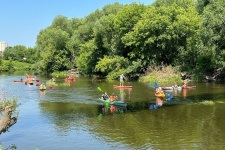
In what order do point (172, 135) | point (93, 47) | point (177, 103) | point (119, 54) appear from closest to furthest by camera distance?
point (172, 135) → point (177, 103) → point (119, 54) → point (93, 47)

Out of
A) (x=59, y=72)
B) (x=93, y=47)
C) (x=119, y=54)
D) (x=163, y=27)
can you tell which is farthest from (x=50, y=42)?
(x=163, y=27)

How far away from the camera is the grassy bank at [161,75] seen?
43438mm

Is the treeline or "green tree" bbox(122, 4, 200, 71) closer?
the treeline

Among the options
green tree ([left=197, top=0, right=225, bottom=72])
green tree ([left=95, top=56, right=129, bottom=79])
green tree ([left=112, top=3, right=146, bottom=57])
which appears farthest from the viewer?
green tree ([left=95, top=56, right=129, bottom=79])

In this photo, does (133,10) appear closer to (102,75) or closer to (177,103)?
(102,75)

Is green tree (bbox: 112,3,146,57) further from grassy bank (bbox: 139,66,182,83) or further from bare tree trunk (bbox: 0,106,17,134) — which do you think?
bare tree trunk (bbox: 0,106,17,134)

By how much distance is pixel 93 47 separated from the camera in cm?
5888

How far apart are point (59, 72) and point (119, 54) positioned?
1069 inches

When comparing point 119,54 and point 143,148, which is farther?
point 119,54

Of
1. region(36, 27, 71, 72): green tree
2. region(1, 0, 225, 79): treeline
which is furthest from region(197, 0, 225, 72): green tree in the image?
region(36, 27, 71, 72): green tree

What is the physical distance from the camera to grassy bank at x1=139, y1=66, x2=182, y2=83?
143 feet

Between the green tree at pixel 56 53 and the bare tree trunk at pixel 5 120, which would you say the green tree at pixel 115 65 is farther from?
the bare tree trunk at pixel 5 120

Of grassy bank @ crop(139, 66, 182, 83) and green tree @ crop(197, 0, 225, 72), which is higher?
green tree @ crop(197, 0, 225, 72)

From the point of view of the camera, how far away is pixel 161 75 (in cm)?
4431
